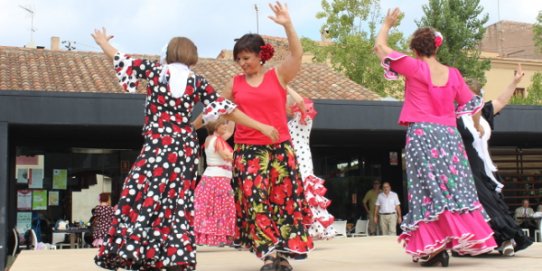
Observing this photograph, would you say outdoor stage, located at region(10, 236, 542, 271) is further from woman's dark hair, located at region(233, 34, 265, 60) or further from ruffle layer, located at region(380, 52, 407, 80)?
woman's dark hair, located at region(233, 34, 265, 60)

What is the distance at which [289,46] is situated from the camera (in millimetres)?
5219

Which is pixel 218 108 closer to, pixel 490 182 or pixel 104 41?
pixel 104 41

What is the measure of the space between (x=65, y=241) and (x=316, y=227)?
30.8ft

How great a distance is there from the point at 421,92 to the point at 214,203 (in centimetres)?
328

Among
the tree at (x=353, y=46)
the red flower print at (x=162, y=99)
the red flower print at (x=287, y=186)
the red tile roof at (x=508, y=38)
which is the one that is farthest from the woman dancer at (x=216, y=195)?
the red tile roof at (x=508, y=38)

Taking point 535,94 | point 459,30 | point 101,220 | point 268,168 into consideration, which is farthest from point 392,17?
point 535,94

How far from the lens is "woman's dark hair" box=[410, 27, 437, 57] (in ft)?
18.7

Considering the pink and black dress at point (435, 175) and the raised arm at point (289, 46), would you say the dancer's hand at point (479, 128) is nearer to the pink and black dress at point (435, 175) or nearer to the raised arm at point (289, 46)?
the pink and black dress at point (435, 175)

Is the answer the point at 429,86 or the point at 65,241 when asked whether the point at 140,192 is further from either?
the point at 65,241

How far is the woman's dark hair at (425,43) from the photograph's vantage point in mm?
5695

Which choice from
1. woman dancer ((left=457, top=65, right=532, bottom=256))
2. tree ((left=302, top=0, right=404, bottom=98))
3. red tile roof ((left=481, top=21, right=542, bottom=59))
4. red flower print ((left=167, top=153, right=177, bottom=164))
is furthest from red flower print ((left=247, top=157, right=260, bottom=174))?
red tile roof ((left=481, top=21, right=542, bottom=59))

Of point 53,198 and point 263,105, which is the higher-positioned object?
point 263,105

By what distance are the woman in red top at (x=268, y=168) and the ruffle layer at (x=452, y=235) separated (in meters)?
0.82

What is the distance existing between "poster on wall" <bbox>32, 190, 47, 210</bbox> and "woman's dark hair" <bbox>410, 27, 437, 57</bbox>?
43.3 feet
